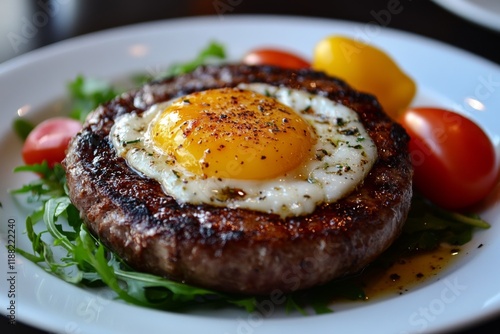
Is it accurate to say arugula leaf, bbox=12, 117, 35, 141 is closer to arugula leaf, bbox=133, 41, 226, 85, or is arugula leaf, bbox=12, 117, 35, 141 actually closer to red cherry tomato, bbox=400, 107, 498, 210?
arugula leaf, bbox=133, 41, 226, 85

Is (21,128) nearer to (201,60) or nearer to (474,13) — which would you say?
(201,60)

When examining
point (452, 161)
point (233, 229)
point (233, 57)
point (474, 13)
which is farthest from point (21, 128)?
point (474, 13)

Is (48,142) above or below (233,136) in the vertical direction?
below

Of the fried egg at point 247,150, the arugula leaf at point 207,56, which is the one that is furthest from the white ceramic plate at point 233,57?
the fried egg at point 247,150

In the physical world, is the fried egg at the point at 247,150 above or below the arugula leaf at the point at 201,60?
above

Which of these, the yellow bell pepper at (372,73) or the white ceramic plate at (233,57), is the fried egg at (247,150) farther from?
the yellow bell pepper at (372,73)

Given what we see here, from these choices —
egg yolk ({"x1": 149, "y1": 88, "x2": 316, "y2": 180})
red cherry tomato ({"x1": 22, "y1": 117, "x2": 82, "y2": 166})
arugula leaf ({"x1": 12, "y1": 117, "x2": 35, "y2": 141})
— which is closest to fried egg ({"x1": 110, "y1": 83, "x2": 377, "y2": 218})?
egg yolk ({"x1": 149, "y1": 88, "x2": 316, "y2": 180})

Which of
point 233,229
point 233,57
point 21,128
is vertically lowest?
point 21,128
